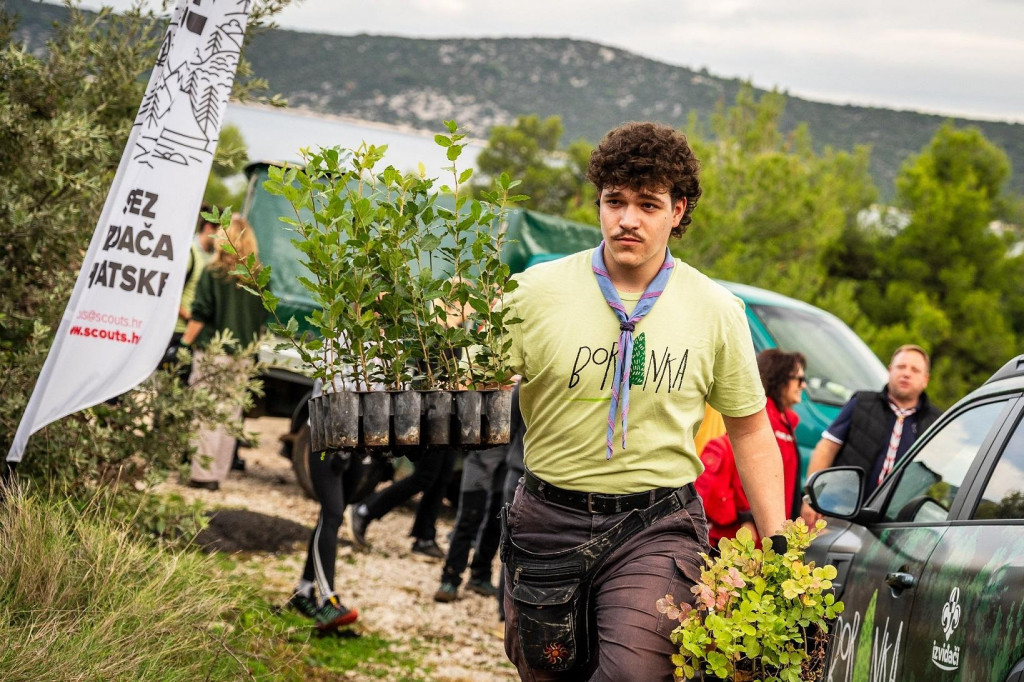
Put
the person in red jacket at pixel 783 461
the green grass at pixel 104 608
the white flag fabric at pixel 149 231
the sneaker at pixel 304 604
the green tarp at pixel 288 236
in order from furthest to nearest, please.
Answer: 1. the green tarp at pixel 288 236
2. the sneaker at pixel 304 604
3. the person in red jacket at pixel 783 461
4. the white flag fabric at pixel 149 231
5. the green grass at pixel 104 608

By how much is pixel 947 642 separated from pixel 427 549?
626cm

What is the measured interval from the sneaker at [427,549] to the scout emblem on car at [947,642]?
20.2 feet

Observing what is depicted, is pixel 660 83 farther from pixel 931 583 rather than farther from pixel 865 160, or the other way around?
pixel 931 583

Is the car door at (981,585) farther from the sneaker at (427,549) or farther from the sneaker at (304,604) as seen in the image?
the sneaker at (427,549)

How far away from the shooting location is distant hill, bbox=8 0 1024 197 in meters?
66.8

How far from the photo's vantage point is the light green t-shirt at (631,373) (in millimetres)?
3350

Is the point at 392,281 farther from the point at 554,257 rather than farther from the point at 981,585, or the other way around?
the point at 554,257

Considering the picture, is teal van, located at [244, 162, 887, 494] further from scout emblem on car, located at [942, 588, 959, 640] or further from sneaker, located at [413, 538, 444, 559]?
scout emblem on car, located at [942, 588, 959, 640]

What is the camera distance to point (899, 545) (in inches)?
149

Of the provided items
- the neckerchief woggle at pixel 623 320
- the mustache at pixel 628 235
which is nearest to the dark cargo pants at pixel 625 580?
the neckerchief woggle at pixel 623 320

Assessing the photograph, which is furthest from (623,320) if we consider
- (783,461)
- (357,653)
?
(357,653)

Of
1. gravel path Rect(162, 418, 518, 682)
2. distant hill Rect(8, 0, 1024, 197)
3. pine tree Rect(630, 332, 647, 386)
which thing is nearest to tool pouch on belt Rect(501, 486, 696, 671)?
pine tree Rect(630, 332, 647, 386)

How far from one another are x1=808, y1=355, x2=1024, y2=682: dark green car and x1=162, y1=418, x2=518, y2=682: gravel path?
2623 millimetres

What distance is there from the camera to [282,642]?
5273mm
